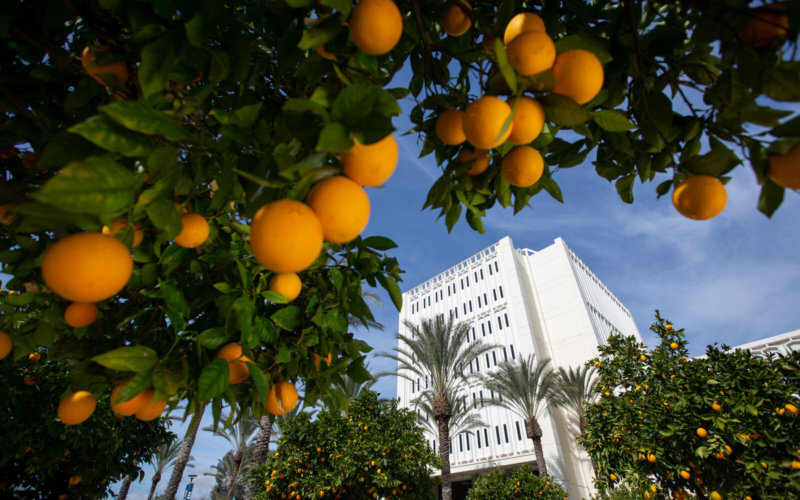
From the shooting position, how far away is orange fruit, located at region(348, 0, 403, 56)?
2.80 feet

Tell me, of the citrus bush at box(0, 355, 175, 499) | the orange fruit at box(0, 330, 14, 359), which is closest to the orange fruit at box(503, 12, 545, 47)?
the orange fruit at box(0, 330, 14, 359)

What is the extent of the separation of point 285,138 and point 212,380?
727mm

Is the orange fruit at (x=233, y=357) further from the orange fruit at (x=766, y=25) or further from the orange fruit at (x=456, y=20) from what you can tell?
the orange fruit at (x=766, y=25)

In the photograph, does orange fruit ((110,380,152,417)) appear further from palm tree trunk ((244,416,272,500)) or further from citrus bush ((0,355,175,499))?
palm tree trunk ((244,416,272,500))

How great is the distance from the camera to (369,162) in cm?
77

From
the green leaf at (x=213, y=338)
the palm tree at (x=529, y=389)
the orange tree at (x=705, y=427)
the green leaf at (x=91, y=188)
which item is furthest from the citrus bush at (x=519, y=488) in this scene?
the green leaf at (x=91, y=188)

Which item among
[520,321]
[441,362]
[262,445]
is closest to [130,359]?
[262,445]

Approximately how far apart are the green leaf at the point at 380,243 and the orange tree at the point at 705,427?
4.95 metres

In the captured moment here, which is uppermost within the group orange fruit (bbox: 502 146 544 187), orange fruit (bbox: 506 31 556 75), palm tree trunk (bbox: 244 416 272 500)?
palm tree trunk (bbox: 244 416 272 500)

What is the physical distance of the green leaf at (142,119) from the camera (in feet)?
2.27

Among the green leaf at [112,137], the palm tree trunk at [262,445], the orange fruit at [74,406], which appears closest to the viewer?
the green leaf at [112,137]

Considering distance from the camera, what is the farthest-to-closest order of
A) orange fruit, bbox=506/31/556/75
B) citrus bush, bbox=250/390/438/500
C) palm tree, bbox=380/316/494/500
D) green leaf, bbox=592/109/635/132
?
1. palm tree, bbox=380/316/494/500
2. citrus bush, bbox=250/390/438/500
3. green leaf, bbox=592/109/635/132
4. orange fruit, bbox=506/31/556/75

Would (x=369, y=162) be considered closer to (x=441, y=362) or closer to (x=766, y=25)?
(x=766, y=25)

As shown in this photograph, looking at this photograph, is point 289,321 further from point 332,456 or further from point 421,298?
point 421,298
